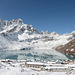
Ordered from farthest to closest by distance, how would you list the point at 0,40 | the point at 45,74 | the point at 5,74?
the point at 0,40
the point at 45,74
the point at 5,74

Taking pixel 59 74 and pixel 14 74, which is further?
pixel 59 74

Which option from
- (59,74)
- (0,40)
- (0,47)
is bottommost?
(59,74)

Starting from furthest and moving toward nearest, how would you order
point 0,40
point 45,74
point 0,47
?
point 0,40 < point 0,47 < point 45,74

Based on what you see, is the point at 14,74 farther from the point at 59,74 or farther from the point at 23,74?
the point at 59,74

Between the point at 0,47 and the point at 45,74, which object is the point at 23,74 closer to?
the point at 45,74

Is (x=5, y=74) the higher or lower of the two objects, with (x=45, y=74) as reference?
higher

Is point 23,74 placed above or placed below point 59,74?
above

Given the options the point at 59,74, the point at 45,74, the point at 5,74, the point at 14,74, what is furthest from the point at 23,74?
the point at 59,74

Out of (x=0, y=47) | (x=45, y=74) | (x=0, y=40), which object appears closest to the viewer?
(x=45, y=74)

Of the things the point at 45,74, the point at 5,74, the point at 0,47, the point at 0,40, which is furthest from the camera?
the point at 0,40

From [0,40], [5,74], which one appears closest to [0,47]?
[0,40]
